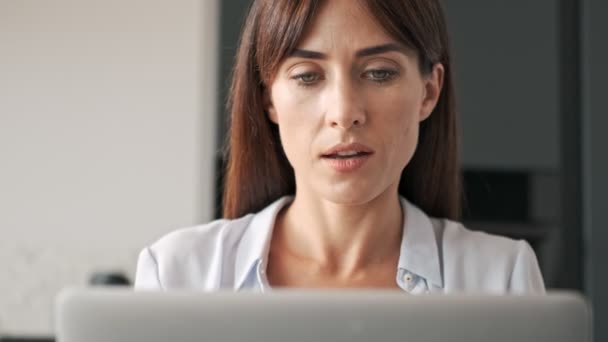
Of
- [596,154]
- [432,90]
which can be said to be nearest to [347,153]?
[432,90]

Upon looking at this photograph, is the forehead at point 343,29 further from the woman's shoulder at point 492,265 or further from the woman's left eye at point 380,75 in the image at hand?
the woman's shoulder at point 492,265

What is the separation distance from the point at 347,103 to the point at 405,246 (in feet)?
0.88

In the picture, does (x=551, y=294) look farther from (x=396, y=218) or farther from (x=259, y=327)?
(x=396, y=218)

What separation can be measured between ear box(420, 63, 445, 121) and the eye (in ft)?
0.62

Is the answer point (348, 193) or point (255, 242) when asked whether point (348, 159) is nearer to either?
point (348, 193)

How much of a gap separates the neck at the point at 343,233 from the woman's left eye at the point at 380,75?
0.61ft

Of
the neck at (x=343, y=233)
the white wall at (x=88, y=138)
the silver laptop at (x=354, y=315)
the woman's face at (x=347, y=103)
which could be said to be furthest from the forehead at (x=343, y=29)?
the white wall at (x=88, y=138)

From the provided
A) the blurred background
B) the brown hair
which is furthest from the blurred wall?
the brown hair

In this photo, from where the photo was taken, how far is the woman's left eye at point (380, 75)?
126 cm

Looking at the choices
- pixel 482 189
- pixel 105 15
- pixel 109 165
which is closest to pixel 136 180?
pixel 109 165

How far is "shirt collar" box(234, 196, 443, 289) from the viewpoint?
4.42ft

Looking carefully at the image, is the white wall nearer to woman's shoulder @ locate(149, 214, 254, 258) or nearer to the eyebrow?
woman's shoulder @ locate(149, 214, 254, 258)

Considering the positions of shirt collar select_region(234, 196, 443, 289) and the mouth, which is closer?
the mouth

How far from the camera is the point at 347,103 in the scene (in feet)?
3.99
